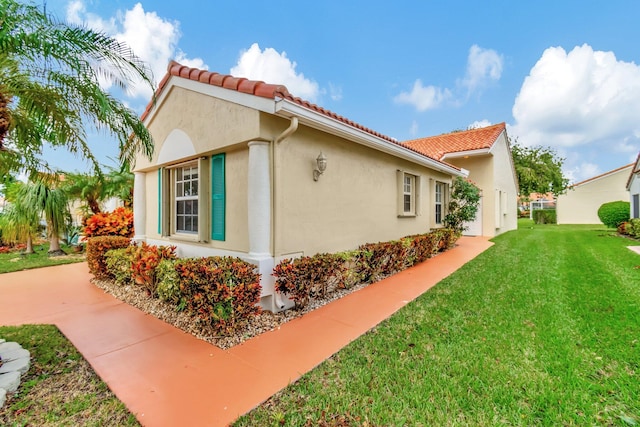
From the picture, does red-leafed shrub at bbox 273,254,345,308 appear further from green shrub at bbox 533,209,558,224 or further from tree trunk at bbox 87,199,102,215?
green shrub at bbox 533,209,558,224

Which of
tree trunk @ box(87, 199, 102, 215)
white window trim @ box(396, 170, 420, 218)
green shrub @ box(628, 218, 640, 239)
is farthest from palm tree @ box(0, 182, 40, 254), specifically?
green shrub @ box(628, 218, 640, 239)

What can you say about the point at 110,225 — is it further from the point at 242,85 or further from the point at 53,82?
the point at 242,85

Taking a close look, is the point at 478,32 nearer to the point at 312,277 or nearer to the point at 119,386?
the point at 312,277

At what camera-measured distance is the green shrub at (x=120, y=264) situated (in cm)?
695

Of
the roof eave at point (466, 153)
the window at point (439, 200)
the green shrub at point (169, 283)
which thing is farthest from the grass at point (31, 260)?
the roof eave at point (466, 153)

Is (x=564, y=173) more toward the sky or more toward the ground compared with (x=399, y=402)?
more toward the sky

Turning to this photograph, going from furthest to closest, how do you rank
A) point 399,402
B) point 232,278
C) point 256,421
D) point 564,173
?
1. point 564,173
2. point 232,278
3. point 399,402
4. point 256,421

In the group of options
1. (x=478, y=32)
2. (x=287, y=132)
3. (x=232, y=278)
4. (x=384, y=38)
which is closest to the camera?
(x=232, y=278)

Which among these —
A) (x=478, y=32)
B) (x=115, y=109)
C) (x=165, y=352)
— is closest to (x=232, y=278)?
(x=165, y=352)

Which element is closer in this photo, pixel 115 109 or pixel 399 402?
pixel 399 402

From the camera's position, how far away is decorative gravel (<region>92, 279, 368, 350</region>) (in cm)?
446

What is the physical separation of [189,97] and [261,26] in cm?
628

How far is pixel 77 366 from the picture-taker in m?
3.69

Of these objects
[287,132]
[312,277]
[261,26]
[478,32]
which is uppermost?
[478,32]
